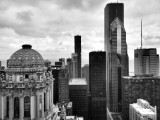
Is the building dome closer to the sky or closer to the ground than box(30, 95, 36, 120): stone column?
closer to the sky

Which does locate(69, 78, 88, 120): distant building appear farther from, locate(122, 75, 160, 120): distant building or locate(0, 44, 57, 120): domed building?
locate(0, 44, 57, 120): domed building

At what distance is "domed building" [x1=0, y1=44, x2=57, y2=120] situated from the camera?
3180cm

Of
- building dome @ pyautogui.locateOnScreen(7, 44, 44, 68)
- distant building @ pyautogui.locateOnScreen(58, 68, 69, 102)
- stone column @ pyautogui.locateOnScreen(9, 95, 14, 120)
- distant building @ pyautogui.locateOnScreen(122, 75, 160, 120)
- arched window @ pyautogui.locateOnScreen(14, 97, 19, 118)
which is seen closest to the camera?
stone column @ pyautogui.locateOnScreen(9, 95, 14, 120)

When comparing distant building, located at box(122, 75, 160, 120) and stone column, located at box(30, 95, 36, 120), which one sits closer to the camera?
stone column, located at box(30, 95, 36, 120)

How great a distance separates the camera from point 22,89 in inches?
1252

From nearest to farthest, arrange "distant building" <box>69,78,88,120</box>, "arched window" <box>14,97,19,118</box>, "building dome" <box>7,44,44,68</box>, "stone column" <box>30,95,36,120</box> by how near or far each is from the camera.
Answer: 1. "stone column" <box>30,95,36,120</box>
2. "building dome" <box>7,44,44,68</box>
3. "arched window" <box>14,97,19,118</box>
4. "distant building" <box>69,78,88,120</box>

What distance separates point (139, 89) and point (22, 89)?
15515 centimetres

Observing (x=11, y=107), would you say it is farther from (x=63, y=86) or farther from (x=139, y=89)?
(x=139, y=89)

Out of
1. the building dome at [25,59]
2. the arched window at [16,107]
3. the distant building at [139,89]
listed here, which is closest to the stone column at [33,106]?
the arched window at [16,107]

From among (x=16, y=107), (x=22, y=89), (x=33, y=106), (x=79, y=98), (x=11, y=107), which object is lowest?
(x=79, y=98)

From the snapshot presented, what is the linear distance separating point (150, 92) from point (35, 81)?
15975 centimetres

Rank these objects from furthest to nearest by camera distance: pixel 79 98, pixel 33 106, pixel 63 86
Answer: pixel 79 98
pixel 63 86
pixel 33 106

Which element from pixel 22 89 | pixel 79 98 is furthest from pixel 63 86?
pixel 22 89

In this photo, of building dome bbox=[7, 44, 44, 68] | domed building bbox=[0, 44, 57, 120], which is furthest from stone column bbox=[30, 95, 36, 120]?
building dome bbox=[7, 44, 44, 68]
